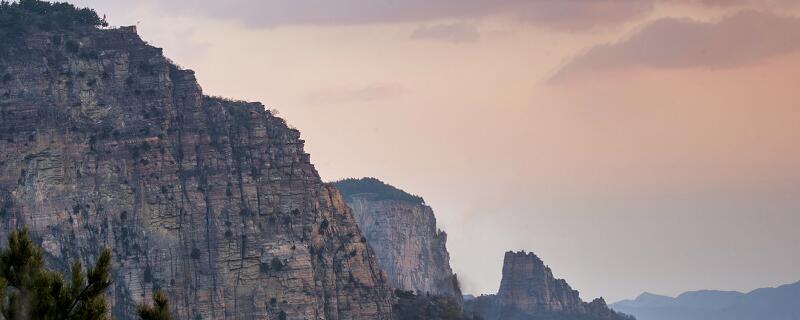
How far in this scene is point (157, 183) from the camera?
185 m

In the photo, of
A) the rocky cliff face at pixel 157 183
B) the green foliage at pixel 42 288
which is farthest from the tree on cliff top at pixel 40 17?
the green foliage at pixel 42 288

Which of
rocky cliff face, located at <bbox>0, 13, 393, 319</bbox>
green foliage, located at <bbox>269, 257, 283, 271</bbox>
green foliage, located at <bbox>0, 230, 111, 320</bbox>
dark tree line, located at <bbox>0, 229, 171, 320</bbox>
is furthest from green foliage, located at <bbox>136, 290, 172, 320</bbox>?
green foliage, located at <bbox>269, 257, 283, 271</bbox>

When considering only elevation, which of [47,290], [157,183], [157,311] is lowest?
[157,311]

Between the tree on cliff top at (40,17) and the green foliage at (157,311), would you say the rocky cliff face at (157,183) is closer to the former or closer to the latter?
the tree on cliff top at (40,17)

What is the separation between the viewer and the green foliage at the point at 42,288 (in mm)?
77438

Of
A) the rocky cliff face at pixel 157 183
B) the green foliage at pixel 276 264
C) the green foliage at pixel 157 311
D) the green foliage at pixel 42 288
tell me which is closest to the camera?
the green foliage at pixel 42 288

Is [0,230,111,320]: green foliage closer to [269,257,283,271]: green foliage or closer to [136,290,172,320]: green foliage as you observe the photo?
[136,290,172,320]: green foliage

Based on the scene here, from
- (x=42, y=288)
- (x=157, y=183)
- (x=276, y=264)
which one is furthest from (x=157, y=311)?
(x=276, y=264)

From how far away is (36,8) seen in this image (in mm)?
196750

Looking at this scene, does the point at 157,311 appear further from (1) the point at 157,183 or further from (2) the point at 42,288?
(1) the point at 157,183

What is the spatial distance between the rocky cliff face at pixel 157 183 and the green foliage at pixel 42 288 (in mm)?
96242

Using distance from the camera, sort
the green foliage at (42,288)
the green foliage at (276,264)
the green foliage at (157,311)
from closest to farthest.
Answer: the green foliage at (42,288) → the green foliage at (157,311) → the green foliage at (276,264)

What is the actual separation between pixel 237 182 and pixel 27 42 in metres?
21.7

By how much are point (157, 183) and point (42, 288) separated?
351 feet
